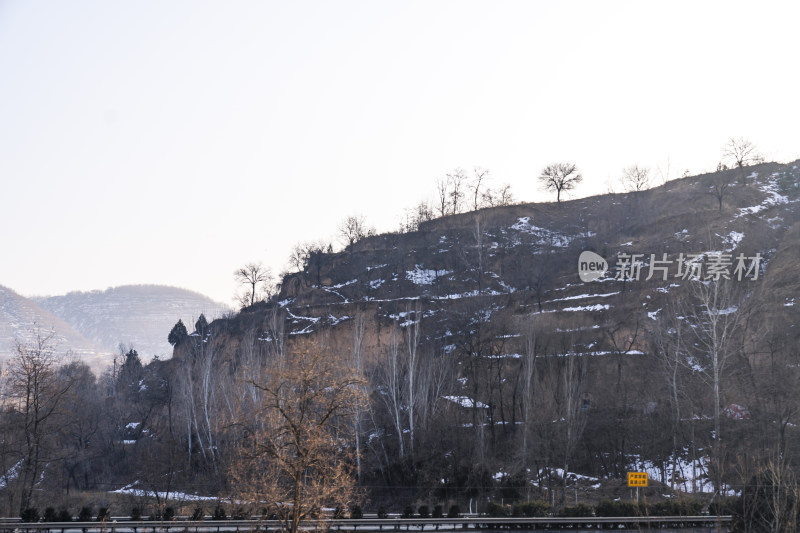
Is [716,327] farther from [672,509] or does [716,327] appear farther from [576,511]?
[576,511]

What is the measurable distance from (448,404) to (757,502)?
96.0 feet

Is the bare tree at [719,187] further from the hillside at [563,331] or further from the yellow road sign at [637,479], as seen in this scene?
the yellow road sign at [637,479]

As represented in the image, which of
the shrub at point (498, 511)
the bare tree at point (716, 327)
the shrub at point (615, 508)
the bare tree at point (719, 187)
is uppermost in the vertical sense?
the bare tree at point (719, 187)

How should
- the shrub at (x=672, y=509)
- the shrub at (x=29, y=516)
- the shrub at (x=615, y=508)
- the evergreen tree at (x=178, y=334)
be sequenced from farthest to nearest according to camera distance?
the evergreen tree at (x=178, y=334), the shrub at (x=615, y=508), the shrub at (x=672, y=509), the shrub at (x=29, y=516)

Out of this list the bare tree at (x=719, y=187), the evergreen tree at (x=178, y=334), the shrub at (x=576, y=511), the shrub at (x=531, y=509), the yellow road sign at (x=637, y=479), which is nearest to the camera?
the yellow road sign at (x=637, y=479)

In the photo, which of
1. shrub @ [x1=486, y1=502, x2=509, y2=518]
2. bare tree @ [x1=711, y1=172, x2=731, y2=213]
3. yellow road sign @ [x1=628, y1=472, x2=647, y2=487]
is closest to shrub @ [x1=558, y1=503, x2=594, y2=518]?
shrub @ [x1=486, y1=502, x2=509, y2=518]

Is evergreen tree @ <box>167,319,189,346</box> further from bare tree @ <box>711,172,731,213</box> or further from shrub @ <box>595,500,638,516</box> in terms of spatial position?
bare tree @ <box>711,172,731,213</box>

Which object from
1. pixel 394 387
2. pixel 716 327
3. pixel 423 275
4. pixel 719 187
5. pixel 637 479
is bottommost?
pixel 637 479

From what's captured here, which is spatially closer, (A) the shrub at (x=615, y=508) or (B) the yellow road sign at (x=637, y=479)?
(B) the yellow road sign at (x=637, y=479)

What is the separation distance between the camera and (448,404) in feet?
160

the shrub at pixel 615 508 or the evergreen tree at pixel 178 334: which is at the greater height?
the evergreen tree at pixel 178 334

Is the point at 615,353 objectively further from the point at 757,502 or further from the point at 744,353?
the point at 757,502

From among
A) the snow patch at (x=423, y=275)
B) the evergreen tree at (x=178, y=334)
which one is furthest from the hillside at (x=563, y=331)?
the evergreen tree at (x=178, y=334)

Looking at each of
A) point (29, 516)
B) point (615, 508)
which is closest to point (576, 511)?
point (615, 508)
